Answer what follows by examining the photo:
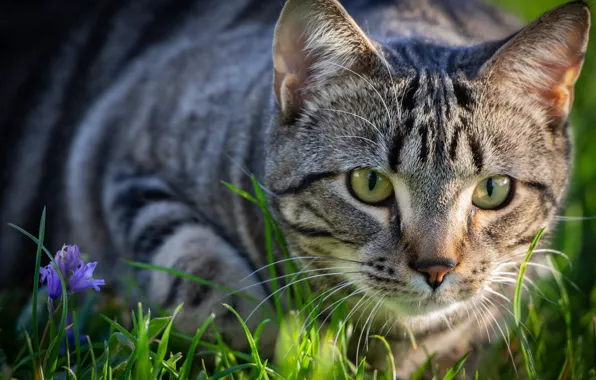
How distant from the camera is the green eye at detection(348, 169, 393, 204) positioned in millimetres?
1911

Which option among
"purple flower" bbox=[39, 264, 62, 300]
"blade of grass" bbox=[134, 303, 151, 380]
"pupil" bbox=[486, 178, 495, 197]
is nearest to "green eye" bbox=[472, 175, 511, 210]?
"pupil" bbox=[486, 178, 495, 197]

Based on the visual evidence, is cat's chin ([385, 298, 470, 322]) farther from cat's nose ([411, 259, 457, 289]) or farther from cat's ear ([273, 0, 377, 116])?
cat's ear ([273, 0, 377, 116])

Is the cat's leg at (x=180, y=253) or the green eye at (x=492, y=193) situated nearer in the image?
the green eye at (x=492, y=193)

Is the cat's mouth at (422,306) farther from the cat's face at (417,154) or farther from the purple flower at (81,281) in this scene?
the purple flower at (81,281)

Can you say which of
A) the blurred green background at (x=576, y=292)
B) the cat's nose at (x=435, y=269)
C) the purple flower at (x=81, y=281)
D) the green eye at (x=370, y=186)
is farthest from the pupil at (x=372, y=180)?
the purple flower at (x=81, y=281)

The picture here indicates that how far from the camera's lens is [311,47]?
203cm

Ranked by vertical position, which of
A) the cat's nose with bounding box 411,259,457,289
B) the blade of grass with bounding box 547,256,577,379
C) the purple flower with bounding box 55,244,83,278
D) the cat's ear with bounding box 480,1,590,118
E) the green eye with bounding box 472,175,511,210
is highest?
the cat's ear with bounding box 480,1,590,118

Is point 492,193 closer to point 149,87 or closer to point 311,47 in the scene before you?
point 311,47

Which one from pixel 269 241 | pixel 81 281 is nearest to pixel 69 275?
pixel 81 281

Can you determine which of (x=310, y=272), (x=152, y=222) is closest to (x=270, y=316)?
(x=310, y=272)

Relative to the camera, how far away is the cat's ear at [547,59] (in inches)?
75.5

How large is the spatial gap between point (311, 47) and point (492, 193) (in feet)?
1.98

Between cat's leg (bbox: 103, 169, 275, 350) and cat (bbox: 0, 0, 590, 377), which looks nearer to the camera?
cat (bbox: 0, 0, 590, 377)

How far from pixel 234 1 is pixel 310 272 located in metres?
1.49
